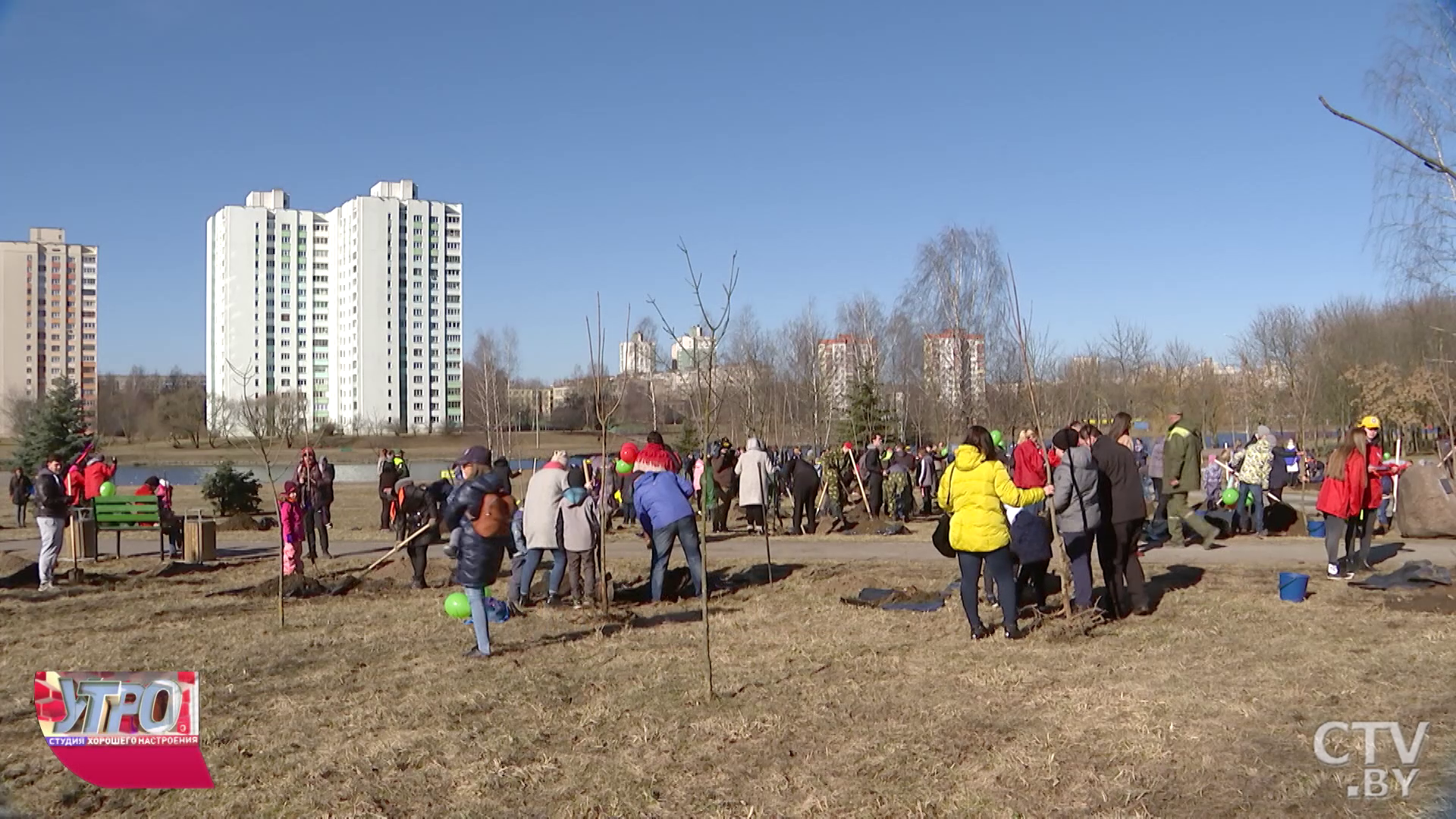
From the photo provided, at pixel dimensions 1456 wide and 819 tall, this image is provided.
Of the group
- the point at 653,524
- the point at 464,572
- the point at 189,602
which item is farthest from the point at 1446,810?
the point at 189,602

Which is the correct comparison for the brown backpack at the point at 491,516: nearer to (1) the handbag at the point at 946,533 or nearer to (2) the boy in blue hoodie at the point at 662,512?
(2) the boy in blue hoodie at the point at 662,512

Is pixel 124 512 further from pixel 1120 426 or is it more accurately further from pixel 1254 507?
pixel 1254 507

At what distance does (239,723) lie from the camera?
675 centimetres

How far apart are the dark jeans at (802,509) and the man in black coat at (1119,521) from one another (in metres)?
9.15

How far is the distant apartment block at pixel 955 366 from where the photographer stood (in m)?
39.5

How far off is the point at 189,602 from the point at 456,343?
106098mm

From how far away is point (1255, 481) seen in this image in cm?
1580

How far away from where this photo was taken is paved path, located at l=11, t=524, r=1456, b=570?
13.5 meters

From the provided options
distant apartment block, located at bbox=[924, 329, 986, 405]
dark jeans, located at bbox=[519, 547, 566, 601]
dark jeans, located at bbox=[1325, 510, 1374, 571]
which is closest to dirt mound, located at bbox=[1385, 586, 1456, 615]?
dark jeans, located at bbox=[1325, 510, 1374, 571]

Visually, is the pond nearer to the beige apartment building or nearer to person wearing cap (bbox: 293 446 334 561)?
person wearing cap (bbox: 293 446 334 561)

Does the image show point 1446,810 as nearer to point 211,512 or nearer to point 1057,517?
point 1057,517

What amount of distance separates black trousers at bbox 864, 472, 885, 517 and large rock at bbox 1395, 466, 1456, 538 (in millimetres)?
8422

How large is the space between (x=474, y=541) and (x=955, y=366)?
3409 centimetres

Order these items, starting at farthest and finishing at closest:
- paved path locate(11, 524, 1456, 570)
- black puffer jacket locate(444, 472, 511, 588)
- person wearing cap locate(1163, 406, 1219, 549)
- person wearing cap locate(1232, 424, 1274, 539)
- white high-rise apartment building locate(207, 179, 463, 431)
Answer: white high-rise apartment building locate(207, 179, 463, 431) → person wearing cap locate(1232, 424, 1274, 539) → person wearing cap locate(1163, 406, 1219, 549) → paved path locate(11, 524, 1456, 570) → black puffer jacket locate(444, 472, 511, 588)
